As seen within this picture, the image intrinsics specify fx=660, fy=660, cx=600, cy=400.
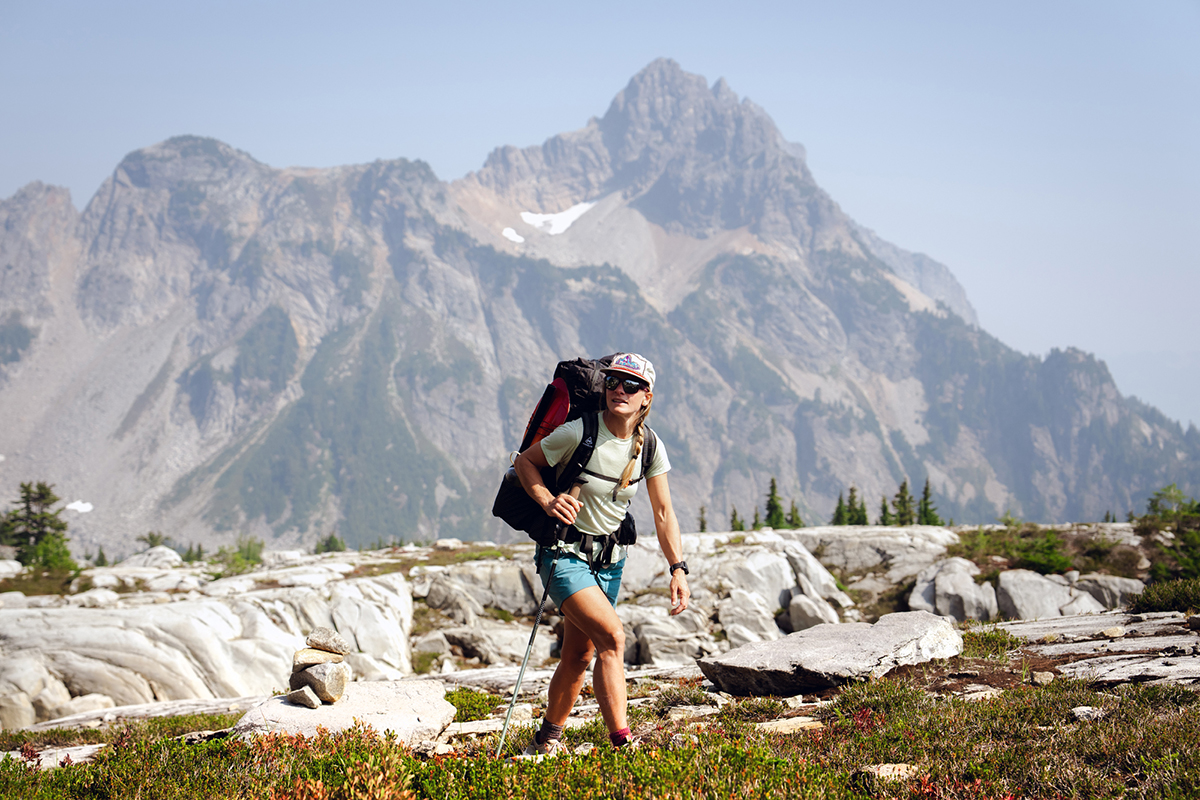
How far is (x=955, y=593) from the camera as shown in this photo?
27578 millimetres

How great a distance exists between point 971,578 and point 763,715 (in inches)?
948

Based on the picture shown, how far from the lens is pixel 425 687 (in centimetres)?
1052

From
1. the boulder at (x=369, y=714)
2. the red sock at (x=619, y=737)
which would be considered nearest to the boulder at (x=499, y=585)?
the boulder at (x=369, y=714)

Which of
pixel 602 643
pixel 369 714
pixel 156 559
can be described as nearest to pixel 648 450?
pixel 602 643

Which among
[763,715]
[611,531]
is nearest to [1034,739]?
[763,715]

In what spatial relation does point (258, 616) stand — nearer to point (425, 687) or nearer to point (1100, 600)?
point (425, 687)

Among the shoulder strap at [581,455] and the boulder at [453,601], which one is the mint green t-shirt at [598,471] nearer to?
the shoulder strap at [581,455]

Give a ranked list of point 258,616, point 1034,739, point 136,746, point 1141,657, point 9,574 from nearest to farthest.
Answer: point 1034,739, point 136,746, point 1141,657, point 258,616, point 9,574

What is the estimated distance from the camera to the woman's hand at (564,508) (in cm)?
611

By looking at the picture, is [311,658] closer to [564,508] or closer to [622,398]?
[564,508]

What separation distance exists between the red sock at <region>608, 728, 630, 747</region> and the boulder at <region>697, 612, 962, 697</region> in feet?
15.9

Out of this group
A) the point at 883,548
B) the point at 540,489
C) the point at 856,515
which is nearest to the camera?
the point at 540,489

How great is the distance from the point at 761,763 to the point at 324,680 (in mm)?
6705

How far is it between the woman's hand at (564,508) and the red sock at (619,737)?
6.67 ft
